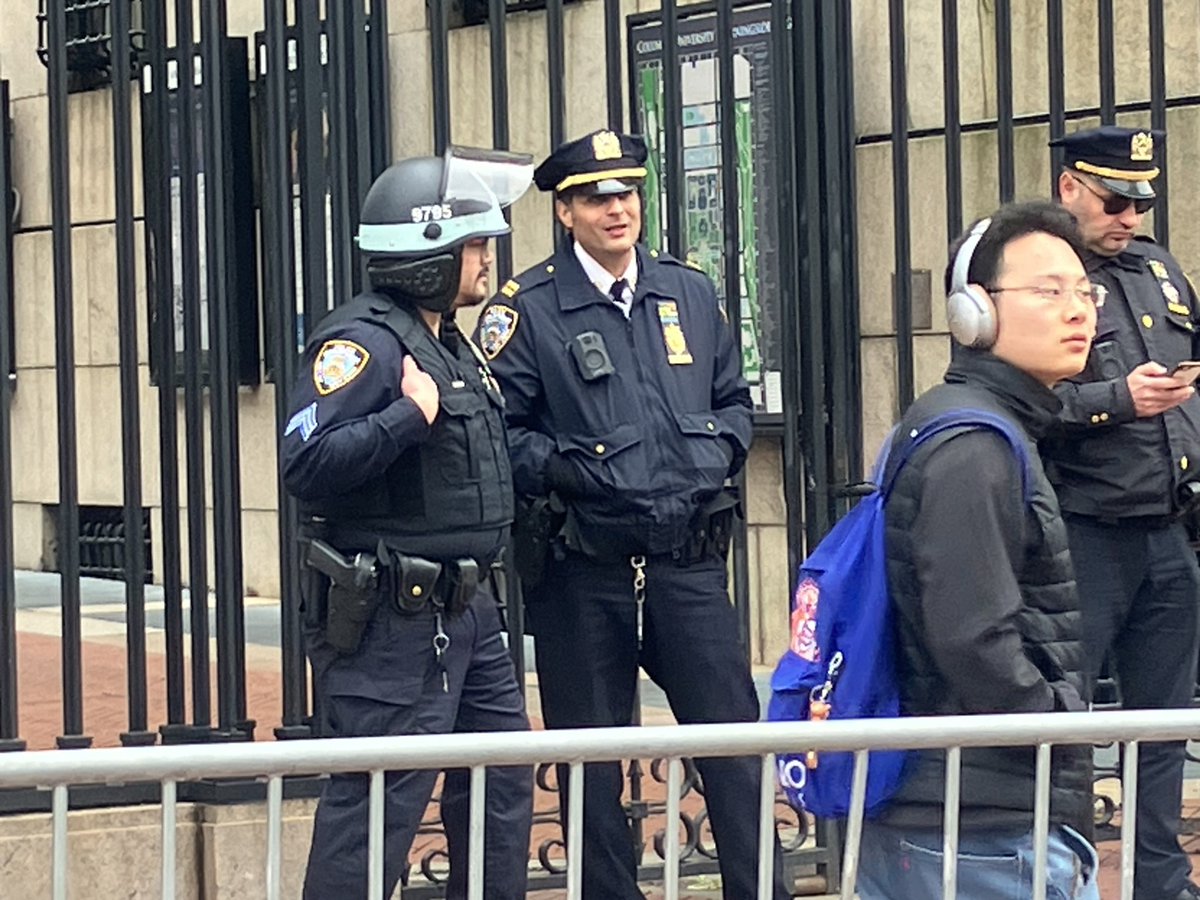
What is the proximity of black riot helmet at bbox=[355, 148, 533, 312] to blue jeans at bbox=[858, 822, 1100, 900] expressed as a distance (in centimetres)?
178

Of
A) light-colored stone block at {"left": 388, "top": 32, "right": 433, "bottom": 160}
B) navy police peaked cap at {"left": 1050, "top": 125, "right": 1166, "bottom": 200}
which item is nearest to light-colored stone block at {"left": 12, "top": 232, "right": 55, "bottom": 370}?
light-colored stone block at {"left": 388, "top": 32, "right": 433, "bottom": 160}

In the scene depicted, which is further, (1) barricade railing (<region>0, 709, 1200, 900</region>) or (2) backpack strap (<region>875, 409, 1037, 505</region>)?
(2) backpack strap (<region>875, 409, 1037, 505</region>)

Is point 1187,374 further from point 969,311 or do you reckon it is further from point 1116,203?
point 969,311

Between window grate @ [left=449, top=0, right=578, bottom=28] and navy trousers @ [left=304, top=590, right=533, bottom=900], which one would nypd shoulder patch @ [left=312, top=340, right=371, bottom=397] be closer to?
navy trousers @ [left=304, top=590, right=533, bottom=900]

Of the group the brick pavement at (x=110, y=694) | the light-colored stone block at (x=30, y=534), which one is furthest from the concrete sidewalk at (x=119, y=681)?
the light-colored stone block at (x=30, y=534)

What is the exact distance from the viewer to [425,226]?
4891 millimetres

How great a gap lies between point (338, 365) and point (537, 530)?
0.77m

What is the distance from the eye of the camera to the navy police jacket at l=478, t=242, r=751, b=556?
5273 millimetres

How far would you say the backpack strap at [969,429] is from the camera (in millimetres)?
3580

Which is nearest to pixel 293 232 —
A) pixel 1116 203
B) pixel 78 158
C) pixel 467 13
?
pixel 1116 203

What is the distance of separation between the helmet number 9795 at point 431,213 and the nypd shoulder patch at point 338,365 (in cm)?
32

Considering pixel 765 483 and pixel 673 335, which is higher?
pixel 673 335

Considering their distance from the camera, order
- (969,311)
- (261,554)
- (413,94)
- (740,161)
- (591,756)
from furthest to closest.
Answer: (261,554)
(413,94)
(740,161)
(969,311)
(591,756)

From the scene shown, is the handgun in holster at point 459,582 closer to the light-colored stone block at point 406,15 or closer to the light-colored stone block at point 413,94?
the light-colored stone block at point 413,94
